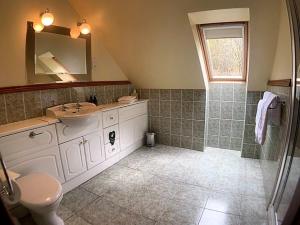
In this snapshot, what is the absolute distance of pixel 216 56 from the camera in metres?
3.05

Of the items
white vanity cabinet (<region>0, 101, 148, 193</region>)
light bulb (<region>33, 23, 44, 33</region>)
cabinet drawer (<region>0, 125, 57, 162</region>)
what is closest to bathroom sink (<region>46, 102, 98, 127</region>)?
white vanity cabinet (<region>0, 101, 148, 193</region>)

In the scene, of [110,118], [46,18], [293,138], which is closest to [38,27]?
[46,18]

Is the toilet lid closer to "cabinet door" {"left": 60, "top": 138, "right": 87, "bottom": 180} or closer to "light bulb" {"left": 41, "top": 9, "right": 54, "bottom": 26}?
"cabinet door" {"left": 60, "top": 138, "right": 87, "bottom": 180}

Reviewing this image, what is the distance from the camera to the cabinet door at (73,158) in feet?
7.24

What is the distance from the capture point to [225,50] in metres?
2.96

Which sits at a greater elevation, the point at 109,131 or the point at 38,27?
the point at 38,27

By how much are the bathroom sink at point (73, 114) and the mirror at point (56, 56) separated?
340 millimetres

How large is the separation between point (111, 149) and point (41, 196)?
4.60 ft

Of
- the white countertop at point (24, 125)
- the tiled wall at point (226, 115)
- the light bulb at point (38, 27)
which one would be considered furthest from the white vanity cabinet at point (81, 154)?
the tiled wall at point (226, 115)

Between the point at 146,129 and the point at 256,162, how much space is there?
188 cm

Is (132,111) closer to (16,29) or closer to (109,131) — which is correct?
(109,131)

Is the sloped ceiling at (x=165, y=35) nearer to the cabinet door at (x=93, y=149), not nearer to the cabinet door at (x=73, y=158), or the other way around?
the cabinet door at (x=93, y=149)

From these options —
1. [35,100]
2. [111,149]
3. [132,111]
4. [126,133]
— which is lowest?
[111,149]

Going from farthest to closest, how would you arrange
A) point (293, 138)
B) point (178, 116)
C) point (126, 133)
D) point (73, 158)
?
point (178, 116) < point (126, 133) < point (73, 158) < point (293, 138)
